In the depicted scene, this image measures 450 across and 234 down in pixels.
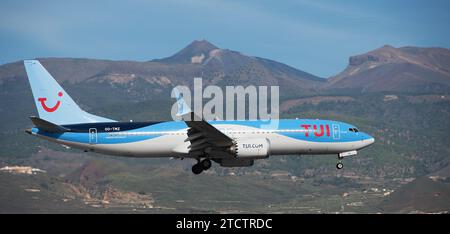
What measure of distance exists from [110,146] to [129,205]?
117221 mm

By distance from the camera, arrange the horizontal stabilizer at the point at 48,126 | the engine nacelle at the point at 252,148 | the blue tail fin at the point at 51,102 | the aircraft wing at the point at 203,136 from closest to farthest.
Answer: the aircraft wing at the point at 203,136
the horizontal stabilizer at the point at 48,126
the engine nacelle at the point at 252,148
the blue tail fin at the point at 51,102

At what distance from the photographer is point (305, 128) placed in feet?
238

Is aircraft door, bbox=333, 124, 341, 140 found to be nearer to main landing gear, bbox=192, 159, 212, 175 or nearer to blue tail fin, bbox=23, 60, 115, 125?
main landing gear, bbox=192, 159, 212, 175

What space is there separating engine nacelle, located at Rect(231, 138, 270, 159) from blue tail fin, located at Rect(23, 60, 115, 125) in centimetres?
1442

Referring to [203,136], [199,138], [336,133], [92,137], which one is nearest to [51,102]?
[92,137]

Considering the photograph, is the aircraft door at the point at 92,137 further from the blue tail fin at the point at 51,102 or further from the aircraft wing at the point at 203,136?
the aircraft wing at the point at 203,136

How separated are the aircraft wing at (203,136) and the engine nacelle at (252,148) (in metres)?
0.82

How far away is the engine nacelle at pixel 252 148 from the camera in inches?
2756

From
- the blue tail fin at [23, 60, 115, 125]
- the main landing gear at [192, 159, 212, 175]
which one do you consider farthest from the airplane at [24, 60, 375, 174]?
the blue tail fin at [23, 60, 115, 125]

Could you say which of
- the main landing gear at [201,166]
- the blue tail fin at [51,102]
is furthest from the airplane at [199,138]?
the blue tail fin at [51,102]
